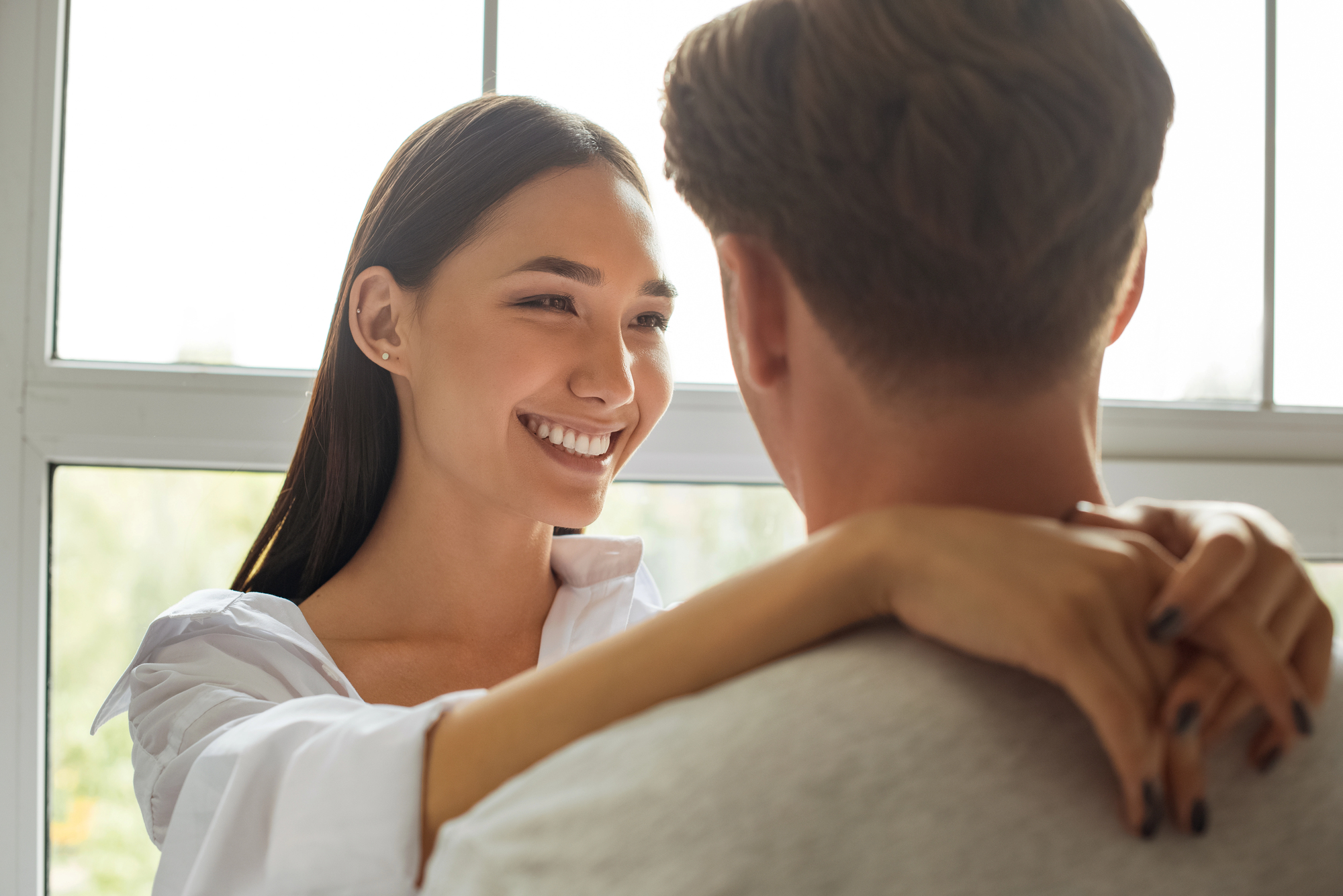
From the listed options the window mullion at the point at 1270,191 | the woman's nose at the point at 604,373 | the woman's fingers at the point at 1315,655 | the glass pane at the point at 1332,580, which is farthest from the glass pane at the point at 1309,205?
the woman's fingers at the point at 1315,655

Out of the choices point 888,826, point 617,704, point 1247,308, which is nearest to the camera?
point 888,826

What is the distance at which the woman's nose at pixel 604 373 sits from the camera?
52.3 inches

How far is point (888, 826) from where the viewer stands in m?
0.46

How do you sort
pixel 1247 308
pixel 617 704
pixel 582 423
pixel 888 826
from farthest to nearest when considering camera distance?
pixel 1247 308 < pixel 582 423 < pixel 617 704 < pixel 888 826

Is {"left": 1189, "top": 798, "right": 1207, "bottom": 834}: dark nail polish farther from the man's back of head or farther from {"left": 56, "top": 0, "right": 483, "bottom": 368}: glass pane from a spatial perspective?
{"left": 56, "top": 0, "right": 483, "bottom": 368}: glass pane

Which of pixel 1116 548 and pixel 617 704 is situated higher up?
pixel 1116 548

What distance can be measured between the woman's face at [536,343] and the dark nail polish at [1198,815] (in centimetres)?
98

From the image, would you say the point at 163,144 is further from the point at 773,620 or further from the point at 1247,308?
the point at 1247,308

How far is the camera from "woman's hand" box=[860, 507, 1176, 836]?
1.43 feet

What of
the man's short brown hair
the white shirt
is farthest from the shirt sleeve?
the man's short brown hair

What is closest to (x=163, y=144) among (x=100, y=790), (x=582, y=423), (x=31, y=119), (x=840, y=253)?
(x=31, y=119)

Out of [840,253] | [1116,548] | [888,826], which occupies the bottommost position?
[888,826]

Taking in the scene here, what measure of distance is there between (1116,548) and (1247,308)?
5.53ft

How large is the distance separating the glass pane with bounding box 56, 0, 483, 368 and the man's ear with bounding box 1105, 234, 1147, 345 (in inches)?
49.9
